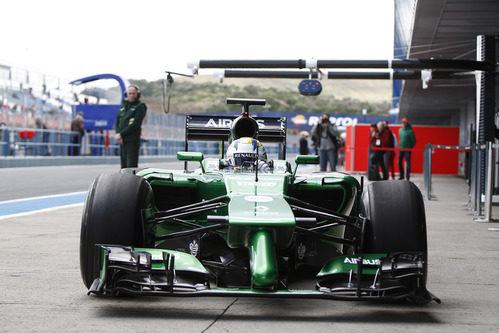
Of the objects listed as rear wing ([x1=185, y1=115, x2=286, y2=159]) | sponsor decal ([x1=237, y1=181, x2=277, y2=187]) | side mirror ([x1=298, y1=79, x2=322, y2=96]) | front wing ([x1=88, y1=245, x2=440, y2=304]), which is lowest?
front wing ([x1=88, y1=245, x2=440, y2=304])

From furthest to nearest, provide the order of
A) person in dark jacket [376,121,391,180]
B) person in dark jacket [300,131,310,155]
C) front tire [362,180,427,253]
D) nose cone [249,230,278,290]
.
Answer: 1. person in dark jacket [300,131,310,155]
2. person in dark jacket [376,121,391,180]
3. front tire [362,180,427,253]
4. nose cone [249,230,278,290]

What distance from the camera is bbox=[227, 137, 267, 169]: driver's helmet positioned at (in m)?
6.98

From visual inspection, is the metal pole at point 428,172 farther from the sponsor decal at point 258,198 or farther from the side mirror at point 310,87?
the sponsor decal at point 258,198

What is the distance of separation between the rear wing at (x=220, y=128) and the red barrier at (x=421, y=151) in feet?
64.3

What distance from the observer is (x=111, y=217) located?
17.2 ft

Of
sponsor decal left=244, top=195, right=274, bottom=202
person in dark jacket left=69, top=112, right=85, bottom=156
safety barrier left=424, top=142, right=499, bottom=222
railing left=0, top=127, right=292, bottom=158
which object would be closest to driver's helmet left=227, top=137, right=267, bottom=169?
sponsor decal left=244, top=195, right=274, bottom=202

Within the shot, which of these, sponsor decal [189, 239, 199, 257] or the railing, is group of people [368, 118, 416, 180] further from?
sponsor decal [189, 239, 199, 257]

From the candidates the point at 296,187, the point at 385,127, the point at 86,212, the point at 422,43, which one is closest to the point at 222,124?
the point at 296,187

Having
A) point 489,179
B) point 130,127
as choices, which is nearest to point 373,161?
point 489,179

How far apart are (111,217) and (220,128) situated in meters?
3.92

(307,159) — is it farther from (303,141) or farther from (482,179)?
(303,141)

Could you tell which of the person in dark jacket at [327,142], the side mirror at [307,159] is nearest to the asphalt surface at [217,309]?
the side mirror at [307,159]

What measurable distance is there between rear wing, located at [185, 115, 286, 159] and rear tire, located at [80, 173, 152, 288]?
3602 millimetres

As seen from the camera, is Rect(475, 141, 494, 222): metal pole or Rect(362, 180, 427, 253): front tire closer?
Rect(362, 180, 427, 253): front tire
